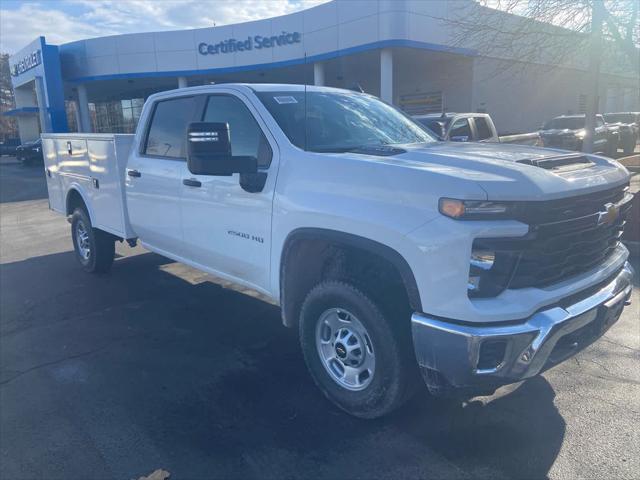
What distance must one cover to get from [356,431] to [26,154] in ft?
109

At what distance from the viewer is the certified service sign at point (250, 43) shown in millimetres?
23672

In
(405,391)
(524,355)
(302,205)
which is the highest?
(302,205)

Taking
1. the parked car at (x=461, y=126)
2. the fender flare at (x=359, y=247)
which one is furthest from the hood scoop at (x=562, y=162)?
the parked car at (x=461, y=126)

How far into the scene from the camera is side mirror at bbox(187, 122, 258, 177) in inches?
135

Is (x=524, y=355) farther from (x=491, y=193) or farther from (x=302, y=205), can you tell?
(x=302, y=205)

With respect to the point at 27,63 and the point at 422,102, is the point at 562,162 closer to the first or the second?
the point at 422,102

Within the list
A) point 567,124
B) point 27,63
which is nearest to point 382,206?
point 567,124

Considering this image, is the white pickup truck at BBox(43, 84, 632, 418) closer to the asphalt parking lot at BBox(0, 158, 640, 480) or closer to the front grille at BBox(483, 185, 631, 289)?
the front grille at BBox(483, 185, 631, 289)

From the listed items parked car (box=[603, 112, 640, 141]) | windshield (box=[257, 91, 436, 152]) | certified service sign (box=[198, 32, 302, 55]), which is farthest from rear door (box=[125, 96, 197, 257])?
parked car (box=[603, 112, 640, 141])

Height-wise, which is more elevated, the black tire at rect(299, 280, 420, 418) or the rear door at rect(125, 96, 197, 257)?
the rear door at rect(125, 96, 197, 257)

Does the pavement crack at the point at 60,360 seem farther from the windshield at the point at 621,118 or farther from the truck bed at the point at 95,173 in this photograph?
the windshield at the point at 621,118

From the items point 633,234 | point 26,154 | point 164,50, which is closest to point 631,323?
point 633,234

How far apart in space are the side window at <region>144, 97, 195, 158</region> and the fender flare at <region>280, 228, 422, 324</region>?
1772 millimetres

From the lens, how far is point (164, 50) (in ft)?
93.6
